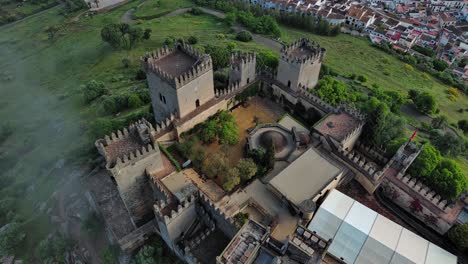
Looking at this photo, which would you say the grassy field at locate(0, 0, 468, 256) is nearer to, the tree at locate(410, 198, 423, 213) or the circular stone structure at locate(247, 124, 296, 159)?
the circular stone structure at locate(247, 124, 296, 159)

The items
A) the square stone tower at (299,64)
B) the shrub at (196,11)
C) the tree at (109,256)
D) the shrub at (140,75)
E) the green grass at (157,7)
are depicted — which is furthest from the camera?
the green grass at (157,7)

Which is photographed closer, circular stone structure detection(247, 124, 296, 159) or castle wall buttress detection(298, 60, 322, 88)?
circular stone structure detection(247, 124, 296, 159)

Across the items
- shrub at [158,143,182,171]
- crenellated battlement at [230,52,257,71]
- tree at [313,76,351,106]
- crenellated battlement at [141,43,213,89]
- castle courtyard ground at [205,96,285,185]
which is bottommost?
castle courtyard ground at [205,96,285,185]

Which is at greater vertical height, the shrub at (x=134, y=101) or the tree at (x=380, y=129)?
the tree at (x=380, y=129)

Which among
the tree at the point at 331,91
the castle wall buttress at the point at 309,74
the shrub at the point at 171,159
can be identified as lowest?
the shrub at the point at 171,159

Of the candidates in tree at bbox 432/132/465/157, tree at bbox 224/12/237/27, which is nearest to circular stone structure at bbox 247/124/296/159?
tree at bbox 432/132/465/157

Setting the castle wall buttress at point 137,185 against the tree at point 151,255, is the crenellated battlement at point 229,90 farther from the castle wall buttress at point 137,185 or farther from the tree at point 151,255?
the tree at point 151,255

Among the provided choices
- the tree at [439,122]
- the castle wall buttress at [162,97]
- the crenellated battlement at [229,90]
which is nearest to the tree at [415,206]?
the tree at [439,122]
